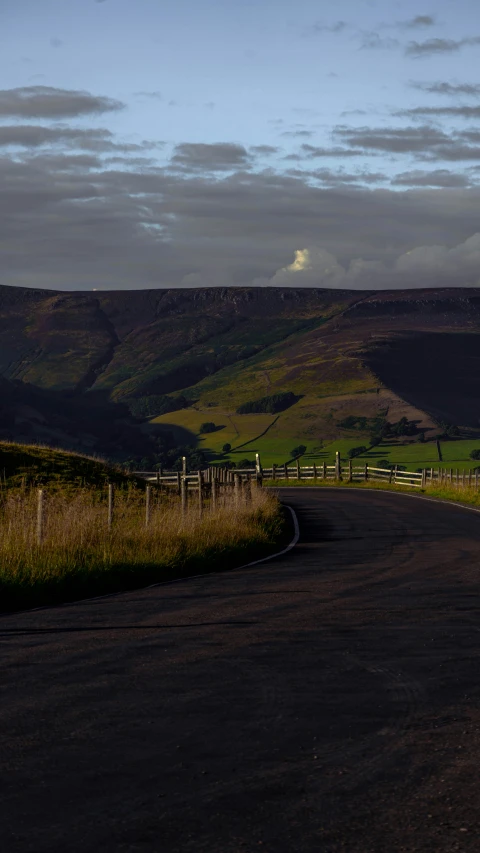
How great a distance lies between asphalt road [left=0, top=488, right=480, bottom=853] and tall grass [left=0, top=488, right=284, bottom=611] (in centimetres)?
143

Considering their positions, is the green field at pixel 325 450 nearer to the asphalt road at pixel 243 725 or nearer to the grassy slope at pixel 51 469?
the grassy slope at pixel 51 469

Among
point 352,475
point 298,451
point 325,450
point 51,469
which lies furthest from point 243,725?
point 325,450

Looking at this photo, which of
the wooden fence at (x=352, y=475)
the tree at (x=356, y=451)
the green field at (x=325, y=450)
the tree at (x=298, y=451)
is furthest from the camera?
the tree at (x=298, y=451)

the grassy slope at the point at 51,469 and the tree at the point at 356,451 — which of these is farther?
the tree at the point at 356,451

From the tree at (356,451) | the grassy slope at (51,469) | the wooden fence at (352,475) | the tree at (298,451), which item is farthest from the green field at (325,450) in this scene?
the grassy slope at (51,469)

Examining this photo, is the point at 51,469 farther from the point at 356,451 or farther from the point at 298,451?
the point at 298,451

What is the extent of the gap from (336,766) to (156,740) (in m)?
1.29

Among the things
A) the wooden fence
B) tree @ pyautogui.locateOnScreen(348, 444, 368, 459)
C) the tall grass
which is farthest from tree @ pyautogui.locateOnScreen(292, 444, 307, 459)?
the tall grass

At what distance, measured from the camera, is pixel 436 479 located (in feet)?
223

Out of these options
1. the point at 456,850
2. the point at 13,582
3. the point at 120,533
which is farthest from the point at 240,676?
the point at 120,533

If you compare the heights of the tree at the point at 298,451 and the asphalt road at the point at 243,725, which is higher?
the tree at the point at 298,451

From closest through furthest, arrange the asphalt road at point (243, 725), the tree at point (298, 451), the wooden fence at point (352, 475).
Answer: the asphalt road at point (243, 725) → the wooden fence at point (352, 475) → the tree at point (298, 451)

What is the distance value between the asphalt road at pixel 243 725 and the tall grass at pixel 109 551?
Result: 4.70ft

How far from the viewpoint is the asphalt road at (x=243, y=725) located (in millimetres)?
5363
